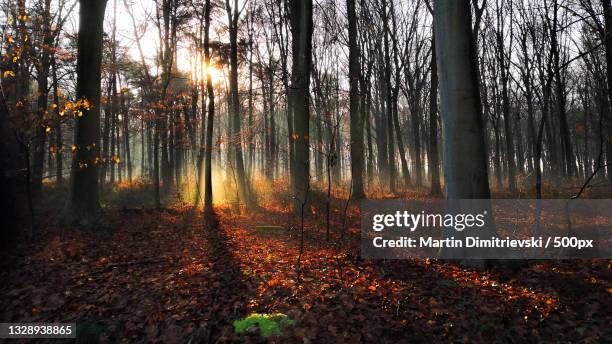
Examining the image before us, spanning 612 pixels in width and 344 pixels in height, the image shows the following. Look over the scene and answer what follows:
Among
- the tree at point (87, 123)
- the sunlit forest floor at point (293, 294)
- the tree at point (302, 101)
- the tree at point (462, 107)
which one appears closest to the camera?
the sunlit forest floor at point (293, 294)

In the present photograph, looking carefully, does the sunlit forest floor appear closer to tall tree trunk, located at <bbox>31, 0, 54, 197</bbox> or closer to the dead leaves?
the dead leaves

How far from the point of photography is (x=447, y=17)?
5.36m

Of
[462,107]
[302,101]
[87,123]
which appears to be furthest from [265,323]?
[302,101]

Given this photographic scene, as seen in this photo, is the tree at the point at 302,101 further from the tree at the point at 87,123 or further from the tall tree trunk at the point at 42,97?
the tall tree trunk at the point at 42,97

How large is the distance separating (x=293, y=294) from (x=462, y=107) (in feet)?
12.8

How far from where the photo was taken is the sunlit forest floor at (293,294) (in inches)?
146

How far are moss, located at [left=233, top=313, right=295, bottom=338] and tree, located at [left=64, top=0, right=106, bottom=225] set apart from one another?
6197mm

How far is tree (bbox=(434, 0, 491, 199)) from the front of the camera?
207 inches

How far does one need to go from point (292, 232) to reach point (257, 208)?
4.48 metres

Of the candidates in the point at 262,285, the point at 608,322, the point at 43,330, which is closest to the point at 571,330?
the point at 608,322

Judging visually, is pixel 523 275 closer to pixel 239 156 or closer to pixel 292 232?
pixel 292 232

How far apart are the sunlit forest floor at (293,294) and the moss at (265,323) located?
0.08 m

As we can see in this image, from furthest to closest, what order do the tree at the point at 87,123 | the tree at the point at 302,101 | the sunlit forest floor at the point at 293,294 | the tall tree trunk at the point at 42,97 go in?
the tall tree trunk at the point at 42,97 → the tree at the point at 302,101 → the tree at the point at 87,123 → the sunlit forest floor at the point at 293,294

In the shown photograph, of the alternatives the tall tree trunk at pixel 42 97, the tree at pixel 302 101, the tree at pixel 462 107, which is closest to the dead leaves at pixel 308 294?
the tree at pixel 462 107
